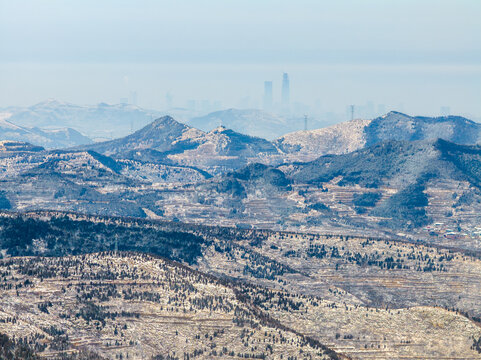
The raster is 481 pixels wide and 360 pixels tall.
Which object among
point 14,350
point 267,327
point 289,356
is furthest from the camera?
point 267,327

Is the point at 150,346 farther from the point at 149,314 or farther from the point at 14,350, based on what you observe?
the point at 14,350

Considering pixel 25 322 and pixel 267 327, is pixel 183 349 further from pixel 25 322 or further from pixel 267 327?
pixel 25 322

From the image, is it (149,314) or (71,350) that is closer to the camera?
(71,350)

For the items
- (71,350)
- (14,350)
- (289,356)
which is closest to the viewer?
(14,350)

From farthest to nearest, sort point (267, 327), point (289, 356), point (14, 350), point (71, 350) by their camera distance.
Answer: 1. point (267, 327)
2. point (289, 356)
3. point (71, 350)
4. point (14, 350)

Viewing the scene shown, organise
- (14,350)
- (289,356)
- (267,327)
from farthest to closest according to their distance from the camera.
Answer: (267,327) < (289,356) < (14,350)

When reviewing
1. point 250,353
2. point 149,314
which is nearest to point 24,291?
point 149,314

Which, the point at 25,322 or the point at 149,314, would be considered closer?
the point at 25,322

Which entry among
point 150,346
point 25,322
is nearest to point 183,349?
point 150,346

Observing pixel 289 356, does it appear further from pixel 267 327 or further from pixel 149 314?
pixel 149 314
